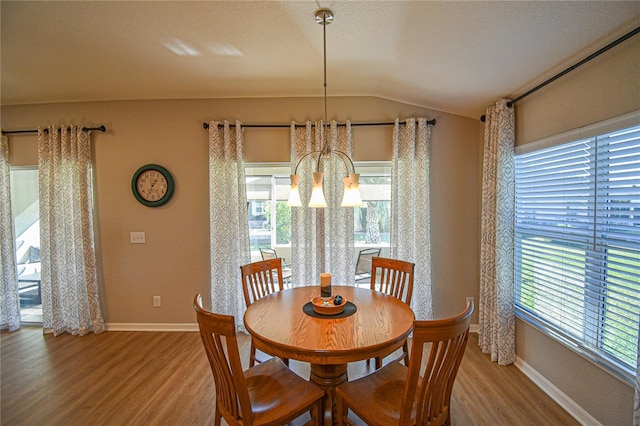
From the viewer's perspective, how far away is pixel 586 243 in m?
1.80

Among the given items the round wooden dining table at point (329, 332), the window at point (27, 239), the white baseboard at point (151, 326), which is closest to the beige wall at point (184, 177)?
the white baseboard at point (151, 326)

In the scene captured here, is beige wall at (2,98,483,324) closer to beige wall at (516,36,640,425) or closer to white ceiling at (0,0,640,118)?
white ceiling at (0,0,640,118)

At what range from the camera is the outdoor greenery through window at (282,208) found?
316 centimetres

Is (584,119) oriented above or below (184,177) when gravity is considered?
above

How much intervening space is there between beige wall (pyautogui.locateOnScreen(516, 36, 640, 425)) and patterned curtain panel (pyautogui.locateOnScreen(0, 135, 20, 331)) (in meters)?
5.55

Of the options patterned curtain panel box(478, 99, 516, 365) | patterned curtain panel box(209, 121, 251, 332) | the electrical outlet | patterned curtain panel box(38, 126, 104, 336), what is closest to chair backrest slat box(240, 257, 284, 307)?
patterned curtain panel box(209, 121, 251, 332)

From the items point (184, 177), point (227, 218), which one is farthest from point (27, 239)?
point (227, 218)

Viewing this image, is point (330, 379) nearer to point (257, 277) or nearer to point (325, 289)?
point (325, 289)

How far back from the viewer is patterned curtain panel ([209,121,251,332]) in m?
2.98

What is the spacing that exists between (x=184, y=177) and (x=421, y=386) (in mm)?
3045

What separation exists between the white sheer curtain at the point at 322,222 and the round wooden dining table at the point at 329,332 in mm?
961

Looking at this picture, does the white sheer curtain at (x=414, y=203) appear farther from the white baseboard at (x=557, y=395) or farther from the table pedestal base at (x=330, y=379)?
the table pedestal base at (x=330, y=379)

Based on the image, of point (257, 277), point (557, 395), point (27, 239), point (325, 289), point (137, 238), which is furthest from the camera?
point (27, 239)

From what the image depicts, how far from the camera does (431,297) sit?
295 centimetres
